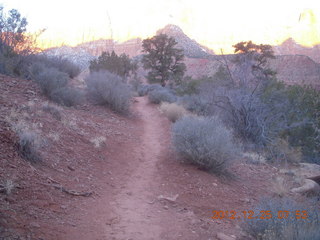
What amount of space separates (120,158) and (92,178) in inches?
75.3

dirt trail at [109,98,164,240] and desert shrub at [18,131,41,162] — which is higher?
desert shrub at [18,131,41,162]

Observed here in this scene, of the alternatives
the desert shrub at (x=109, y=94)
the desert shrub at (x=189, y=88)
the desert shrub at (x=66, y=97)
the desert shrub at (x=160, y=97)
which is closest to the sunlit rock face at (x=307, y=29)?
the desert shrub at (x=189, y=88)

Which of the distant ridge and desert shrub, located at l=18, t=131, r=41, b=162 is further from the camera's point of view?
the distant ridge

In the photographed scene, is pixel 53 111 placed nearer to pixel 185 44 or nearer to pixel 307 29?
pixel 185 44

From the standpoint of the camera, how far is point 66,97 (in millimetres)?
12383

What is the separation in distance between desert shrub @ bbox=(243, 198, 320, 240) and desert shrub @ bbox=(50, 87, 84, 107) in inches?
373

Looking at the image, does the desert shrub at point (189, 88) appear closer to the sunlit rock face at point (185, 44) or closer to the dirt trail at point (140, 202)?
the dirt trail at point (140, 202)

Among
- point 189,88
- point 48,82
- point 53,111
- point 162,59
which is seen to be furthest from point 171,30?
point 53,111

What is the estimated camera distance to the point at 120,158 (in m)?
8.27

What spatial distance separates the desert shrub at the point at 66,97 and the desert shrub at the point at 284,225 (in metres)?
9.47

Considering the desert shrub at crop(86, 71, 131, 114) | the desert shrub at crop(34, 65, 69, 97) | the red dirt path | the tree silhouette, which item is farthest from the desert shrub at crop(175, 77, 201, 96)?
the red dirt path

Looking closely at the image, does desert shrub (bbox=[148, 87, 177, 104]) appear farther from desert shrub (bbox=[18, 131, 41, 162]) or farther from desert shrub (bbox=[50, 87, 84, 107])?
desert shrub (bbox=[18, 131, 41, 162])

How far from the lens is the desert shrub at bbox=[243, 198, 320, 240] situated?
3.44 m

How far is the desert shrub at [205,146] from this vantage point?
7.25 metres
